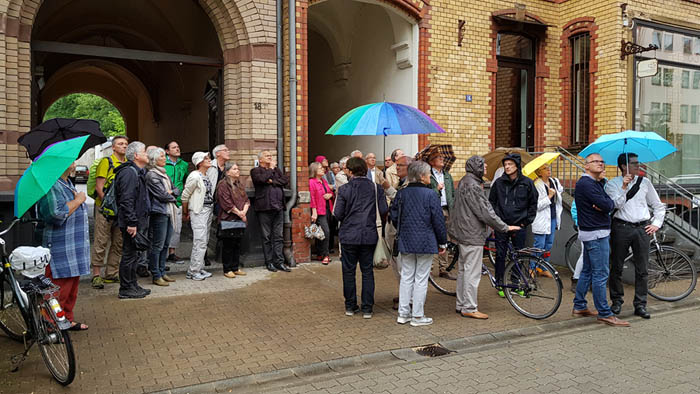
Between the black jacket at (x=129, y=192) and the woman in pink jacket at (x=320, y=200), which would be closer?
the black jacket at (x=129, y=192)

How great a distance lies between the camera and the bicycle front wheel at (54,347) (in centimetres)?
432

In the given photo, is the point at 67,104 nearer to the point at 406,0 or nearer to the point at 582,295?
the point at 406,0

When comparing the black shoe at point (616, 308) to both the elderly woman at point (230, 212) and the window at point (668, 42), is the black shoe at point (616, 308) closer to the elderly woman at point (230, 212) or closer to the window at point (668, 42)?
the elderly woman at point (230, 212)

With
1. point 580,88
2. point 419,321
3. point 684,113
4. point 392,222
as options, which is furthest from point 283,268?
point 684,113

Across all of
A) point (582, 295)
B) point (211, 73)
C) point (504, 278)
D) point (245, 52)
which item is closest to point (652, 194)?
point (582, 295)

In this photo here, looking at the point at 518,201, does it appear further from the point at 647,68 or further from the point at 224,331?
the point at 647,68

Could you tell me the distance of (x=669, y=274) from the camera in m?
7.62

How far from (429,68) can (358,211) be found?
5584 mm

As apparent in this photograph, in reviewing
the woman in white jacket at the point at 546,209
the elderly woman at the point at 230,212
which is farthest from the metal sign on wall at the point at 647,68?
the elderly woman at the point at 230,212

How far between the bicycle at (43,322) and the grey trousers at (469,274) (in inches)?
164

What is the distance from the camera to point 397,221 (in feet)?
20.5

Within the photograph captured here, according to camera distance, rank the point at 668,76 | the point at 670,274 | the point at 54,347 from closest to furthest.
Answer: the point at 54,347 < the point at 670,274 < the point at 668,76

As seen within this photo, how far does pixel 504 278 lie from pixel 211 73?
876 cm

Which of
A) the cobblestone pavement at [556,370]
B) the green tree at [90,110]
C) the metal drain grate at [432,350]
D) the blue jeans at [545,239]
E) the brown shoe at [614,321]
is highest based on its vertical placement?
the green tree at [90,110]
